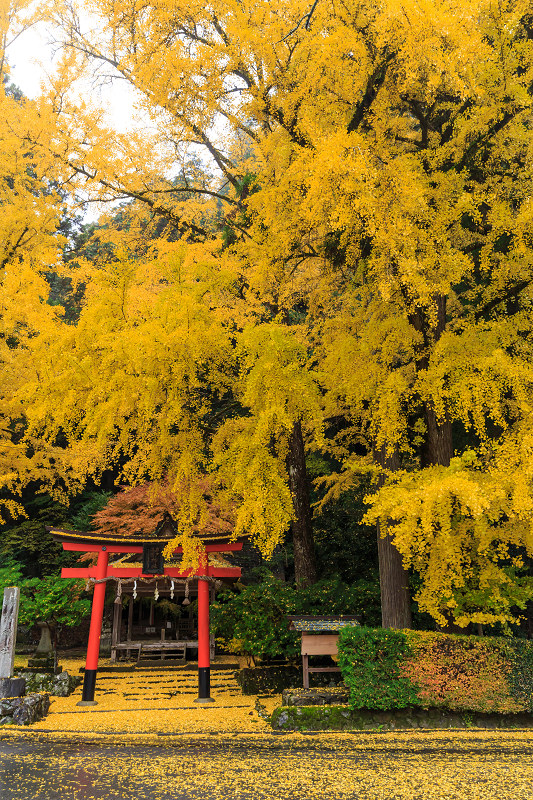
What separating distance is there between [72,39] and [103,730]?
1293cm

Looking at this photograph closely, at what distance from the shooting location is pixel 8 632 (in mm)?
10016

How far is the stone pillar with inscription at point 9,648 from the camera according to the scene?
9156 mm

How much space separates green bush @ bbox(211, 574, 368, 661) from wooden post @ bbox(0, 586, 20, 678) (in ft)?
13.0

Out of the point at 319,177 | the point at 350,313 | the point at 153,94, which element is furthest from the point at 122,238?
the point at 319,177

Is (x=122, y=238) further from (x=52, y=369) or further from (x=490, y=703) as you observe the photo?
(x=490, y=703)

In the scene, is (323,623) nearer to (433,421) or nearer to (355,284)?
(433,421)

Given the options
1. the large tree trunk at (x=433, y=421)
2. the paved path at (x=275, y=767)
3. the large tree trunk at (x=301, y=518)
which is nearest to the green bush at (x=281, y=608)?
the large tree trunk at (x=301, y=518)

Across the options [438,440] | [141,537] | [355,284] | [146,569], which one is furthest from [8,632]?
[355,284]

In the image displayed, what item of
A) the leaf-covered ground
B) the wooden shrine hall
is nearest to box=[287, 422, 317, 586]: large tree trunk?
the wooden shrine hall

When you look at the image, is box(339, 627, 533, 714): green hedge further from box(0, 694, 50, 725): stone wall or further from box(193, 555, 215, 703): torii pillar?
box(0, 694, 50, 725): stone wall

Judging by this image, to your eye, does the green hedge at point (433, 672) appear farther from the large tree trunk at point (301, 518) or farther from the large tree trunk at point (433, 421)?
the large tree trunk at point (301, 518)

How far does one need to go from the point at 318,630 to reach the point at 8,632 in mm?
5403

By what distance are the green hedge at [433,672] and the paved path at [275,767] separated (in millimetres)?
497

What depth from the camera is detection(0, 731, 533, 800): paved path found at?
5.38 m
